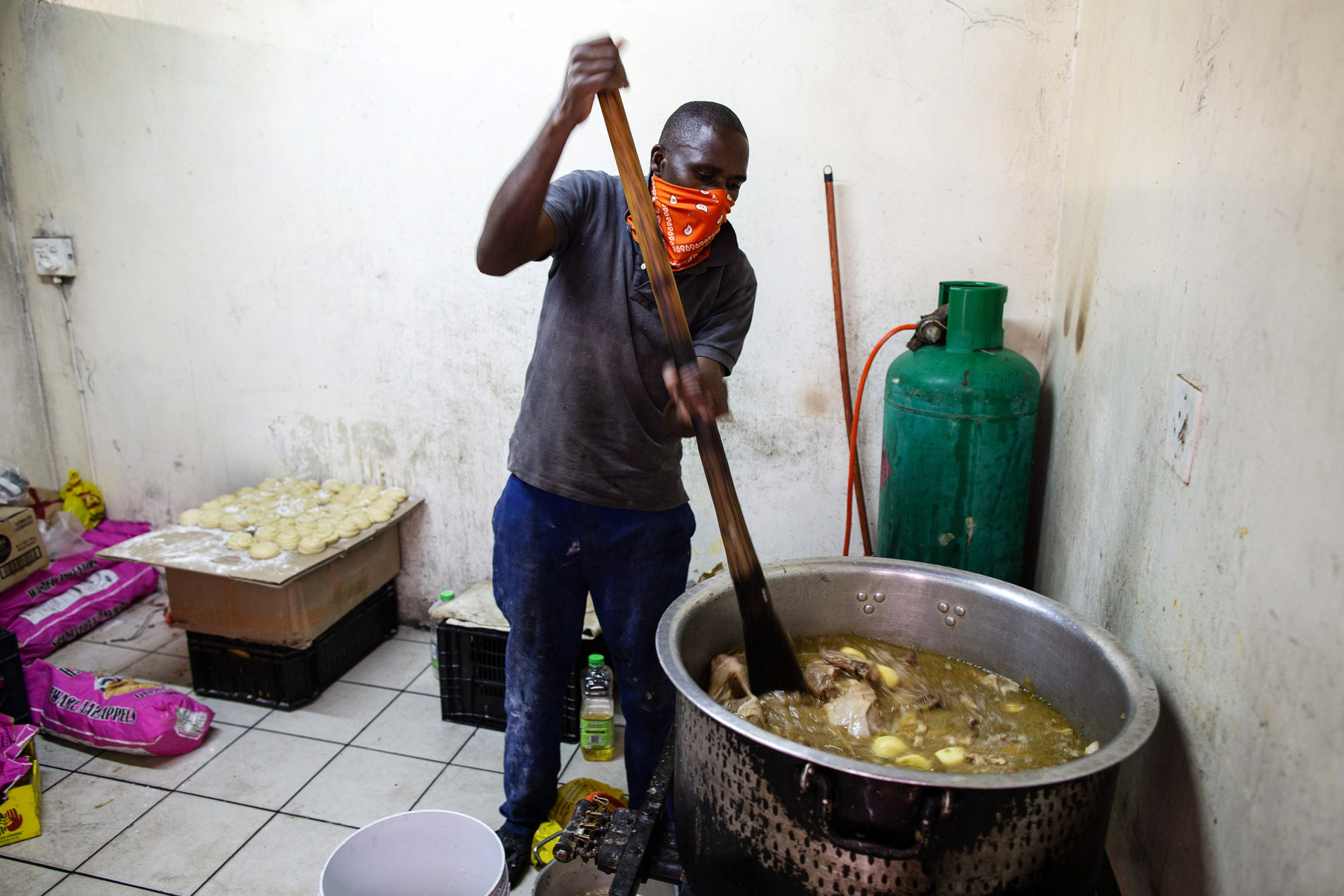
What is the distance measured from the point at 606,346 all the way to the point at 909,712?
0.96m

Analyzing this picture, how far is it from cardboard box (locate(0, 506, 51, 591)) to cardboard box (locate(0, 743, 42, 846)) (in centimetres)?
114

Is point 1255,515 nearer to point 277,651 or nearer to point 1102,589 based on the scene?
point 1102,589

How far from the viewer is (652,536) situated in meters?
1.99

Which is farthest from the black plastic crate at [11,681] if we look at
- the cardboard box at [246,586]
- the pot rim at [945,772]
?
the pot rim at [945,772]

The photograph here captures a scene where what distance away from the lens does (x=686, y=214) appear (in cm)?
171

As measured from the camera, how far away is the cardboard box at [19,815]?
2.24m

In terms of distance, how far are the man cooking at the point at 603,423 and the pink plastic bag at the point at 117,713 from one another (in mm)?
1166

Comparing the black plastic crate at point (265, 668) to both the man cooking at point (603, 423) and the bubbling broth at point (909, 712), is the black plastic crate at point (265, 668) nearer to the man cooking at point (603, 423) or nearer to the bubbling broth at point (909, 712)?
the man cooking at point (603, 423)

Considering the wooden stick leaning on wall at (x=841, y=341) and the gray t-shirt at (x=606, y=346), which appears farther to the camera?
the wooden stick leaning on wall at (x=841, y=341)

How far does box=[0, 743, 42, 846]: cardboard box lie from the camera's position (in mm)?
2238

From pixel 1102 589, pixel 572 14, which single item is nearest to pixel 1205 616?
pixel 1102 589

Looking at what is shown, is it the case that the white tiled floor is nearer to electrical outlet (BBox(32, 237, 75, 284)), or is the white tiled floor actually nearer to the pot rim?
the pot rim

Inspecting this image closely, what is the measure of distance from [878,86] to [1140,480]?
5.14 ft

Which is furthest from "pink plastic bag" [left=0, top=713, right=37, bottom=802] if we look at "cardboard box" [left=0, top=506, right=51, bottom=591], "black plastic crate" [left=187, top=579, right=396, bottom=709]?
"cardboard box" [left=0, top=506, right=51, bottom=591]
